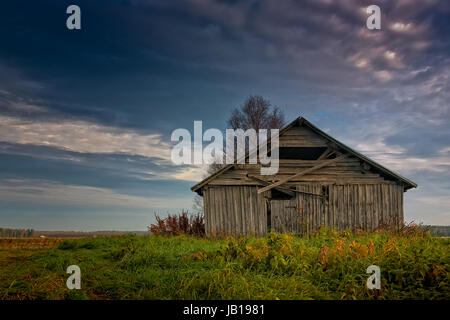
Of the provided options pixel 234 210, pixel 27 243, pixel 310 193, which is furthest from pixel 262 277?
pixel 27 243

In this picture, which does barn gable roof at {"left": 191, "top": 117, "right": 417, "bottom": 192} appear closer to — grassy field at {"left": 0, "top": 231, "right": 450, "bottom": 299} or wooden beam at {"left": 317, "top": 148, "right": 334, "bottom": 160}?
wooden beam at {"left": 317, "top": 148, "right": 334, "bottom": 160}

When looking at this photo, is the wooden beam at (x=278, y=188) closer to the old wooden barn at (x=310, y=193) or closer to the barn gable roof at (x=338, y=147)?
the old wooden barn at (x=310, y=193)

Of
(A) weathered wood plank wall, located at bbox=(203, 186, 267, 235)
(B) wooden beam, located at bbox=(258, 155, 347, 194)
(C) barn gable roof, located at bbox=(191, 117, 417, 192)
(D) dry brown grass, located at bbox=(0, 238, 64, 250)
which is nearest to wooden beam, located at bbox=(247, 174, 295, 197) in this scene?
(B) wooden beam, located at bbox=(258, 155, 347, 194)

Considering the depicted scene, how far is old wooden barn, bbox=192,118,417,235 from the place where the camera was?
17.1 m

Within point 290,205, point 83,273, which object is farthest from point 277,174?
point 83,273

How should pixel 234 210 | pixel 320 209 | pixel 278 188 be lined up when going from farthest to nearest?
pixel 234 210 < pixel 278 188 < pixel 320 209

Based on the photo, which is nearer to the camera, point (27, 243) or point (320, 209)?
point (27, 243)

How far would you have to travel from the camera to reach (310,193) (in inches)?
678

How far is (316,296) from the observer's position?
5.91 metres

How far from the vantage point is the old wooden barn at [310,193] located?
56.1ft

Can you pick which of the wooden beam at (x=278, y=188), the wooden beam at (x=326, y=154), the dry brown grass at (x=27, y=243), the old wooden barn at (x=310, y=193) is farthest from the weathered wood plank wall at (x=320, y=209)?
the dry brown grass at (x=27, y=243)

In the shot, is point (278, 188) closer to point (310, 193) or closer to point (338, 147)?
point (310, 193)
